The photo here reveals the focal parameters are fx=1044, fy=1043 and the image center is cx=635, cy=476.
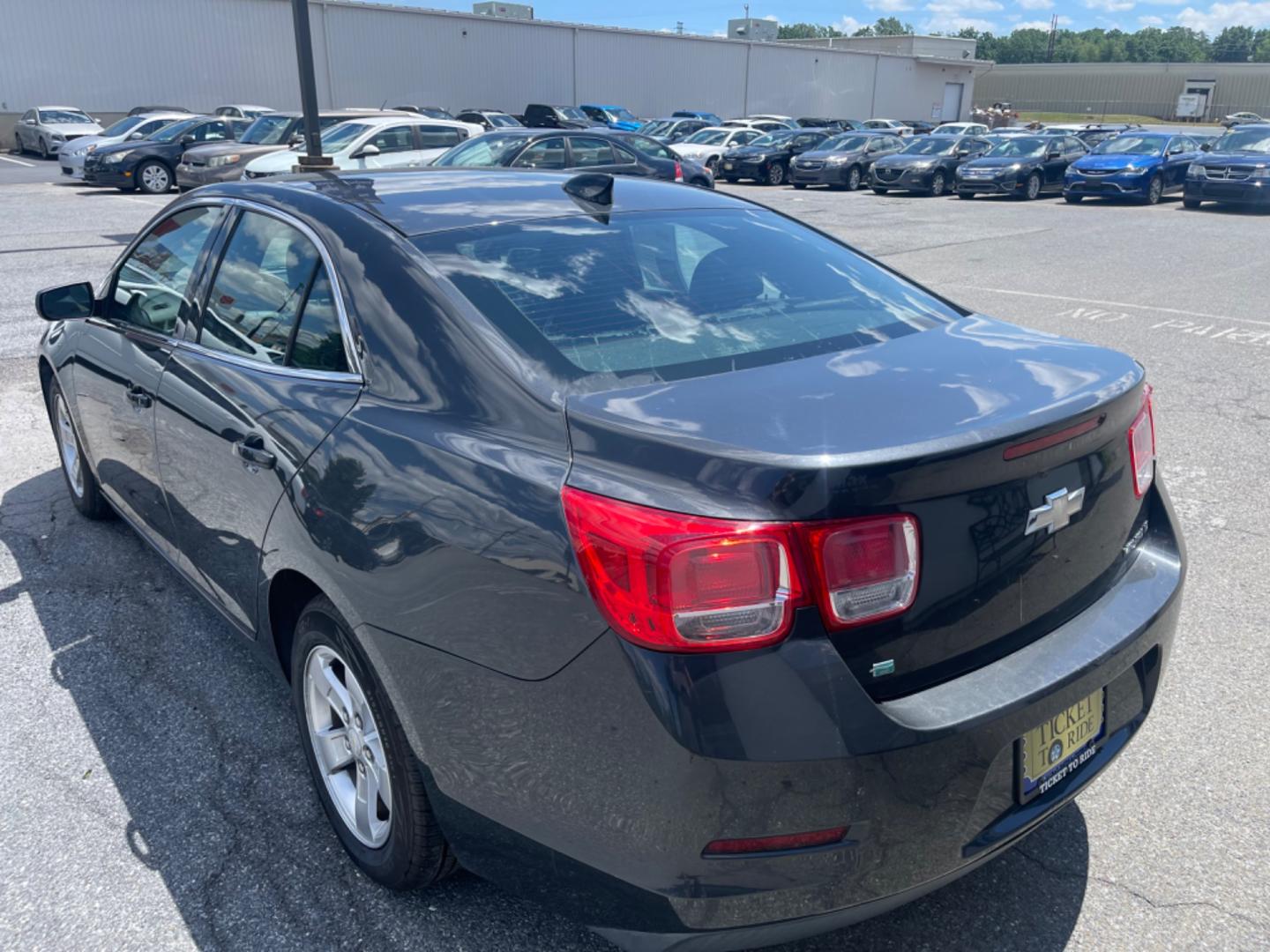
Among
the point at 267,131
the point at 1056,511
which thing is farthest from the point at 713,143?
the point at 1056,511

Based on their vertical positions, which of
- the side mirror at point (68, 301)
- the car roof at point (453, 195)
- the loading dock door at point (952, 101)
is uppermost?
the car roof at point (453, 195)

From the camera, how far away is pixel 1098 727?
2.36 metres

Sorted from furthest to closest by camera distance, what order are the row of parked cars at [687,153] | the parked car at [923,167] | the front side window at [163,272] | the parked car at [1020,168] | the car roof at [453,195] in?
the parked car at [923,167]
the parked car at [1020,168]
the row of parked cars at [687,153]
the front side window at [163,272]
the car roof at [453,195]

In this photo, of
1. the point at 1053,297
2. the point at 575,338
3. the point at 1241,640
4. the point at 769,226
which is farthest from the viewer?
the point at 1053,297

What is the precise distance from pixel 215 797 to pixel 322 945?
74cm

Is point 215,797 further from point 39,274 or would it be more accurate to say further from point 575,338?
point 39,274

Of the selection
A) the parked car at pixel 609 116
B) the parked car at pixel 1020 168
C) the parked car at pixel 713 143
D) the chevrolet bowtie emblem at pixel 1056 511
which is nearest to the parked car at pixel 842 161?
the parked car at pixel 713 143

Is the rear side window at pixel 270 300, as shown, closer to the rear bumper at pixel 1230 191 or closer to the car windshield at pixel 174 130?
the car windshield at pixel 174 130

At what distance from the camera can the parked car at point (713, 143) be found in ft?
93.6

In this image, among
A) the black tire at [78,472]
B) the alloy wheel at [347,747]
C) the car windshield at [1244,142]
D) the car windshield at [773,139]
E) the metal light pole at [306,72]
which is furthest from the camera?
the car windshield at [773,139]

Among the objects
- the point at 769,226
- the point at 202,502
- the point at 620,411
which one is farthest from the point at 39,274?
the point at 620,411

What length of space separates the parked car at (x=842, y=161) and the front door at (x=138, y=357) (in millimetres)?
24154

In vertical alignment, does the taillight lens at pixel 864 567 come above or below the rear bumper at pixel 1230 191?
above

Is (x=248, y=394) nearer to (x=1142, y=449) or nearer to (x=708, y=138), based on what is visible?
(x=1142, y=449)
